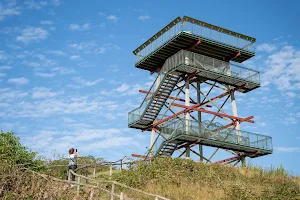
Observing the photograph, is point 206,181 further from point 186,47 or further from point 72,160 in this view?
point 186,47

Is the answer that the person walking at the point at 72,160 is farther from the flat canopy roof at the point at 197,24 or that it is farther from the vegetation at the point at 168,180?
the flat canopy roof at the point at 197,24

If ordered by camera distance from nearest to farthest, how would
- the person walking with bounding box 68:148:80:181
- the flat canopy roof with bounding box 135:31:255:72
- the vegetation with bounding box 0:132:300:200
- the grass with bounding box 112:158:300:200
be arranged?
the vegetation with bounding box 0:132:300:200 → the grass with bounding box 112:158:300:200 → the person walking with bounding box 68:148:80:181 → the flat canopy roof with bounding box 135:31:255:72

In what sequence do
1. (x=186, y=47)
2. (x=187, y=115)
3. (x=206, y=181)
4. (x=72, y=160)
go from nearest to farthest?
(x=72, y=160) → (x=206, y=181) → (x=187, y=115) → (x=186, y=47)

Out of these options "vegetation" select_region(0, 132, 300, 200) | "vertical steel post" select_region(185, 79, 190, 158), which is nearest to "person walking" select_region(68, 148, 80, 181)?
"vegetation" select_region(0, 132, 300, 200)

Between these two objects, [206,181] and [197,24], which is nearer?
[206,181]

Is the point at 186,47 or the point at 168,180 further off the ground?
the point at 186,47

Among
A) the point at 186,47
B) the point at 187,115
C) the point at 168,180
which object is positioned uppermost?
the point at 186,47

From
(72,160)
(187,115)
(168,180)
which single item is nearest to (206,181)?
(168,180)

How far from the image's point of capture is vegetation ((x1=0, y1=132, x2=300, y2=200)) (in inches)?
798

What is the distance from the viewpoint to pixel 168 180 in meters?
24.8

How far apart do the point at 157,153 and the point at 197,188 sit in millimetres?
11774

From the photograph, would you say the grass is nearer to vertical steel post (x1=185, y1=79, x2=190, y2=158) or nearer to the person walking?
the person walking

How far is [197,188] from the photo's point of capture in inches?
942

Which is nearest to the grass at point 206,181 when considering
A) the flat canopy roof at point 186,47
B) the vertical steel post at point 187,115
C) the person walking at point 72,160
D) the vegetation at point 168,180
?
the vegetation at point 168,180
